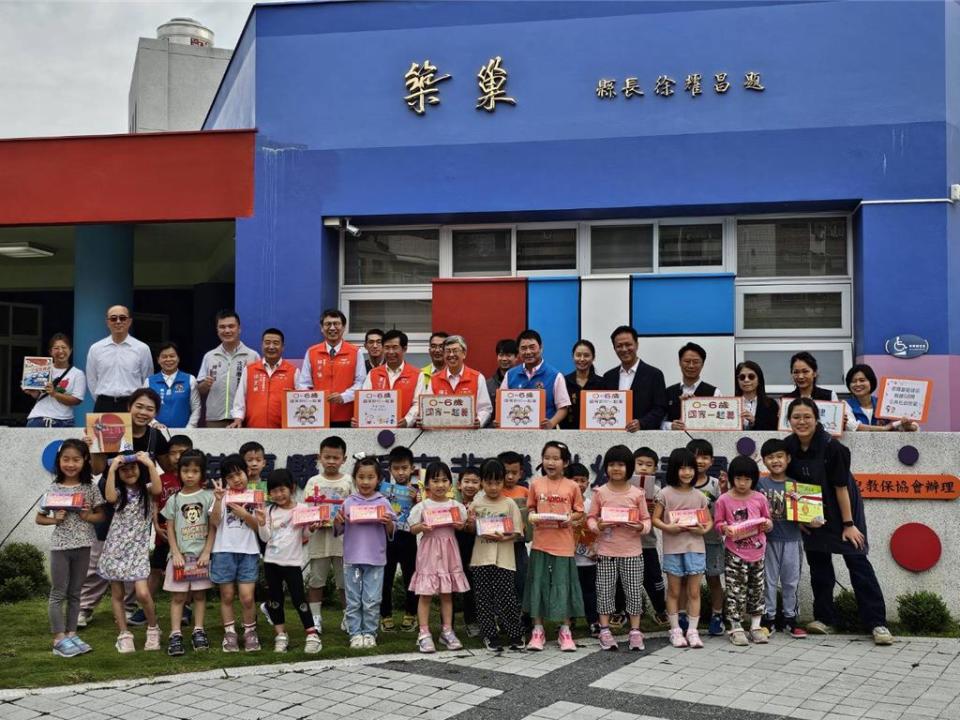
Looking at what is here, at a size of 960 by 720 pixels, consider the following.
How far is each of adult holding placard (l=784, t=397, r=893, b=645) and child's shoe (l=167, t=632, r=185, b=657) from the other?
4.42 metres

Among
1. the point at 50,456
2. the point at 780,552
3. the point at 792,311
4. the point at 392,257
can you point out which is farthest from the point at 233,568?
the point at 792,311

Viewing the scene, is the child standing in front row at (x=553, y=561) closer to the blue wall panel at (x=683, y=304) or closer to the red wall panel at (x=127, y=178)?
the blue wall panel at (x=683, y=304)

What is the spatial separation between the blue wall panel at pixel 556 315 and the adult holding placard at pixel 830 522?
147 inches

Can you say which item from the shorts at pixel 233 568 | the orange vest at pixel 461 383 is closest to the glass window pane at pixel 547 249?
the orange vest at pixel 461 383

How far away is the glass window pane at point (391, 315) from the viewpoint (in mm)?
11141

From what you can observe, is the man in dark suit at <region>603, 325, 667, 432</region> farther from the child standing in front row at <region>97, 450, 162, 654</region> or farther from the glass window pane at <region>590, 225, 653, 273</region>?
the child standing in front row at <region>97, 450, 162, 654</region>

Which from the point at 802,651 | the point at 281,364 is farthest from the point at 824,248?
the point at 281,364

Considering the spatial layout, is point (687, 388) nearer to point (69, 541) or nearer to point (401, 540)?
point (401, 540)

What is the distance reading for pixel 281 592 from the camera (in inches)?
261

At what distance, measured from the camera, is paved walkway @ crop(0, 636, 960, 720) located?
5.11 m

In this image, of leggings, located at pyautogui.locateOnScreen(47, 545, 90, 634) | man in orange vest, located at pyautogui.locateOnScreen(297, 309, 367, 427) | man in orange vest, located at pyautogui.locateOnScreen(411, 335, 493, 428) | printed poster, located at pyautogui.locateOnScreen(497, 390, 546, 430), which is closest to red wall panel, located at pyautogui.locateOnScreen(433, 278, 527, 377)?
man in orange vest, located at pyautogui.locateOnScreen(297, 309, 367, 427)

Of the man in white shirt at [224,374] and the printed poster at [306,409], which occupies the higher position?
the man in white shirt at [224,374]

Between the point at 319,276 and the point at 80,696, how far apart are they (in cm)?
603

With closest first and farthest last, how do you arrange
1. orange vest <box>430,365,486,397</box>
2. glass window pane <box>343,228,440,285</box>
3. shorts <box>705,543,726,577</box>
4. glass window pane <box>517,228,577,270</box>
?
shorts <box>705,543,726,577</box>, orange vest <box>430,365,486,397</box>, glass window pane <box>517,228,577,270</box>, glass window pane <box>343,228,440,285</box>
